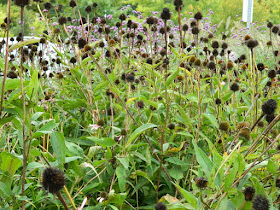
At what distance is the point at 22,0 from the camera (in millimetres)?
947

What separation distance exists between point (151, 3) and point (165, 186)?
55.2 feet

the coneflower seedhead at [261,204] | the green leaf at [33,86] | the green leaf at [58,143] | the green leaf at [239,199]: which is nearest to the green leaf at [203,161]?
the green leaf at [239,199]

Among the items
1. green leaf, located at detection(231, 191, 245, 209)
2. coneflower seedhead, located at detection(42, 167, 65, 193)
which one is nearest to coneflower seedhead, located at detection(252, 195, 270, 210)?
green leaf, located at detection(231, 191, 245, 209)

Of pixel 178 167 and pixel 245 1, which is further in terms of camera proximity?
pixel 245 1

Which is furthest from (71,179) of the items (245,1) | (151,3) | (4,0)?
(4,0)

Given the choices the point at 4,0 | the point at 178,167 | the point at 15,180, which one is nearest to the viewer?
the point at 15,180

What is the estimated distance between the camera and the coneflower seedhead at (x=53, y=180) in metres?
0.65

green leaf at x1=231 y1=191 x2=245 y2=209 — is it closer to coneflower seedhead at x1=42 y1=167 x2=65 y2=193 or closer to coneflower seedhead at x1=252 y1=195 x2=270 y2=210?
coneflower seedhead at x1=252 y1=195 x2=270 y2=210

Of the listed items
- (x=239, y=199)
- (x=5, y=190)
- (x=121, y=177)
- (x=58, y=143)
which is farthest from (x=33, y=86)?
(x=239, y=199)

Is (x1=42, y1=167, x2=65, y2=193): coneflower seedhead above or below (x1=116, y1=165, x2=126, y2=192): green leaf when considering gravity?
A: above

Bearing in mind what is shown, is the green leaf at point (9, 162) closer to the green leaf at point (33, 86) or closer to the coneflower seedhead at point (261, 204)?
the green leaf at point (33, 86)

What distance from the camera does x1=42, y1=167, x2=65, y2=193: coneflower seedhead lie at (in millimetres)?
652

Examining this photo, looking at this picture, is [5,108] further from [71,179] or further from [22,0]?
[71,179]

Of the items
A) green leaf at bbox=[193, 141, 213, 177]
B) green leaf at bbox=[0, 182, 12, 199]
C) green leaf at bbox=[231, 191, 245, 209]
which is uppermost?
green leaf at bbox=[193, 141, 213, 177]
